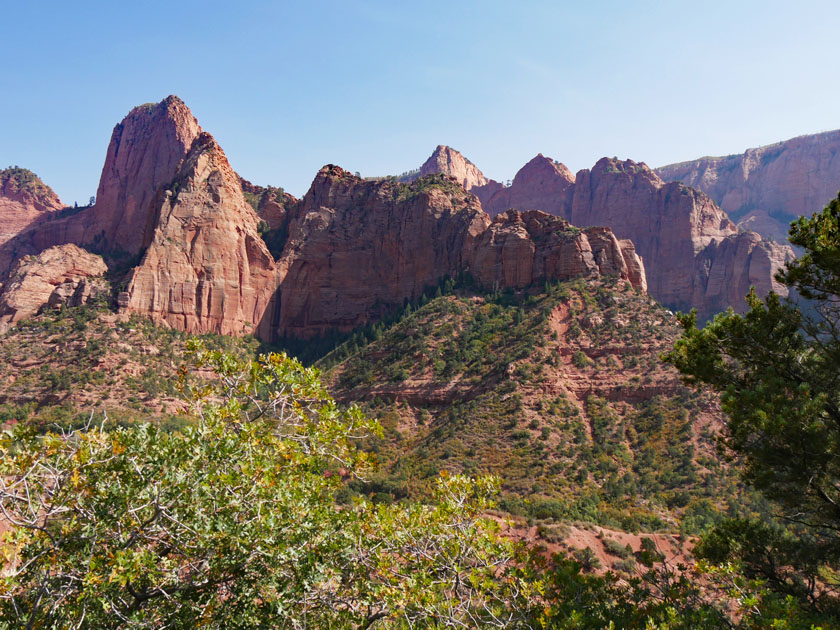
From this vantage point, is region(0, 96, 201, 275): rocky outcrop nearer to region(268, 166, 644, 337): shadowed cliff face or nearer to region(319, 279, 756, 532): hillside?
region(268, 166, 644, 337): shadowed cliff face

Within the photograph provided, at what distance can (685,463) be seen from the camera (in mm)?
33969

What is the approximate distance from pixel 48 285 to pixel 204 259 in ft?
65.3

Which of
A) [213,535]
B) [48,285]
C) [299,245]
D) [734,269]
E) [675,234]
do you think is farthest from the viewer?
[675,234]

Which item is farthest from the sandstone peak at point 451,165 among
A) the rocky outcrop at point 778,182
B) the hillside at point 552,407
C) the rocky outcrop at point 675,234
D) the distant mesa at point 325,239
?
the hillside at point 552,407

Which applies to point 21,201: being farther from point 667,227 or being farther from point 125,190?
point 667,227

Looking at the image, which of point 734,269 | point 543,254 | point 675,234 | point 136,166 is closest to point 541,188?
point 675,234

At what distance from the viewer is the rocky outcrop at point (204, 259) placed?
67.2 metres

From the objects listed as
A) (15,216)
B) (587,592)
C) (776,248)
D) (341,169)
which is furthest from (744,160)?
(15,216)

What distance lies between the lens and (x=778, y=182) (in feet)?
435

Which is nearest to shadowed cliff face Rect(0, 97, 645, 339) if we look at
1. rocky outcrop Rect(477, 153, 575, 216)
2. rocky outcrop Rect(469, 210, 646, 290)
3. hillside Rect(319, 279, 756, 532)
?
rocky outcrop Rect(469, 210, 646, 290)

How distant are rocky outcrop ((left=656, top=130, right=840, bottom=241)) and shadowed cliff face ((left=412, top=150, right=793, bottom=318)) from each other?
26.8 m

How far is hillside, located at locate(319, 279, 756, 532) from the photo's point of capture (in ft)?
103

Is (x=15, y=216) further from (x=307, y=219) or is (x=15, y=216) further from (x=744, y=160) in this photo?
(x=744, y=160)

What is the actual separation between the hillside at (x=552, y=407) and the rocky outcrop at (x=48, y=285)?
119 feet
